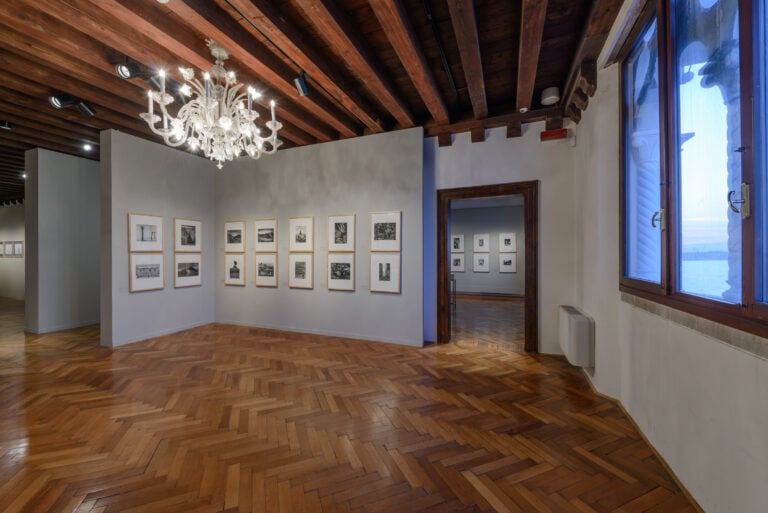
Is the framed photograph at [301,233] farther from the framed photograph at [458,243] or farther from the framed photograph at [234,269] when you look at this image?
the framed photograph at [458,243]

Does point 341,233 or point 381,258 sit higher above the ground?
point 341,233

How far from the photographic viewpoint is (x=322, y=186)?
520 cm

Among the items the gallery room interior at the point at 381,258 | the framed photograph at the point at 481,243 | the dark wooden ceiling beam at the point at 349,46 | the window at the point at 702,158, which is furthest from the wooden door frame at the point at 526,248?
the framed photograph at the point at 481,243

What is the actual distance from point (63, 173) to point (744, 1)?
845 cm

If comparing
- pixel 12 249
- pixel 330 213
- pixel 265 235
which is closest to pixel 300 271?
pixel 265 235

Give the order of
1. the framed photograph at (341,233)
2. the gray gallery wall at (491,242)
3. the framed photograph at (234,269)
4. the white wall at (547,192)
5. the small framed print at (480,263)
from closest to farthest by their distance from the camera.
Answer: the white wall at (547,192)
the framed photograph at (341,233)
the framed photograph at (234,269)
the gray gallery wall at (491,242)
the small framed print at (480,263)

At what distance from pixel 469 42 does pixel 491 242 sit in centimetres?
773

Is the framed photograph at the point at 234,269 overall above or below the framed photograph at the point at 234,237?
below

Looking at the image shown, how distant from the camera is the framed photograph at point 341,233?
195 inches

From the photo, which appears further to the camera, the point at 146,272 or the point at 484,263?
the point at 484,263

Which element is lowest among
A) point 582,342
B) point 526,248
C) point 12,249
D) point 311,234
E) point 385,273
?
point 582,342

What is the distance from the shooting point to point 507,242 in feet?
31.6

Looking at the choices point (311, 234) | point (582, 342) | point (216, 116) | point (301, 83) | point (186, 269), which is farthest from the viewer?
point (186, 269)

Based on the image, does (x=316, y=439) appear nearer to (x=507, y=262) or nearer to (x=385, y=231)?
(x=385, y=231)
